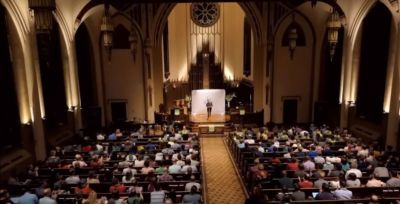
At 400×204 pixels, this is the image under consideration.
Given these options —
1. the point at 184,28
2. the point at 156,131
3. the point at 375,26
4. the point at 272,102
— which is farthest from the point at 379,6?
the point at 184,28

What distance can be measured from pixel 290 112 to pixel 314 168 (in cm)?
1115

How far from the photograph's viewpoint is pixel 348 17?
16.2m

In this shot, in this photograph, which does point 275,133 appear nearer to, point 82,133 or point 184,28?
point 82,133

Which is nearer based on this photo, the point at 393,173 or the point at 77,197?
the point at 77,197

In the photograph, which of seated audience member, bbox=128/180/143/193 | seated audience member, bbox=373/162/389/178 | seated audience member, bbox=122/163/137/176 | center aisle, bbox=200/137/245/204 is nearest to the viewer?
seated audience member, bbox=128/180/143/193

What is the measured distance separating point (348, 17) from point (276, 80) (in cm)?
591

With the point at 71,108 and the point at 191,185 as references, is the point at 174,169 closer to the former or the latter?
the point at 191,185

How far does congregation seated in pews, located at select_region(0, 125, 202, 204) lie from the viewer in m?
8.28

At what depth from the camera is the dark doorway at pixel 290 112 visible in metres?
21.2

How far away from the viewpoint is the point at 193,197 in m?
8.30

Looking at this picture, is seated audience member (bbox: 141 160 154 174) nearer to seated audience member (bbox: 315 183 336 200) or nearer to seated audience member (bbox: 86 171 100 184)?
seated audience member (bbox: 86 171 100 184)

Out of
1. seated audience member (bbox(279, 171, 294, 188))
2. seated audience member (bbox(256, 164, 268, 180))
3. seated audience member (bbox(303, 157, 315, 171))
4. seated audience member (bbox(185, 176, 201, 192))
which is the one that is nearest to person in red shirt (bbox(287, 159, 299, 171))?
seated audience member (bbox(303, 157, 315, 171))

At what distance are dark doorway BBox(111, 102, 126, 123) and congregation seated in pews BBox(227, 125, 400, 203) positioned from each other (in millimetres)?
8976

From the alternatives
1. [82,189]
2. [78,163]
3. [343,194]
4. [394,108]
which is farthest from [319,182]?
[78,163]
